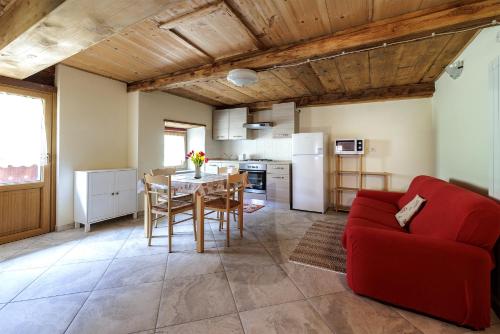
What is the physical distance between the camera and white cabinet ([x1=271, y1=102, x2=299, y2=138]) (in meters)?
4.79

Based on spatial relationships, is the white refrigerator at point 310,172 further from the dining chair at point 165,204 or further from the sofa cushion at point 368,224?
the dining chair at point 165,204

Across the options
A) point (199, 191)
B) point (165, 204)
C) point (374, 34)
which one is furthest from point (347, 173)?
point (165, 204)

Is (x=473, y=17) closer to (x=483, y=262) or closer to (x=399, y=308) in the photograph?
(x=483, y=262)

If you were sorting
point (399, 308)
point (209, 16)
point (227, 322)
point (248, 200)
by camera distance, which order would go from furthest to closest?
point (248, 200), point (209, 16), point (399, 308), point (227, 322)

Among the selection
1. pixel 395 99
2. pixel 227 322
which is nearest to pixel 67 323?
pixel 227 322

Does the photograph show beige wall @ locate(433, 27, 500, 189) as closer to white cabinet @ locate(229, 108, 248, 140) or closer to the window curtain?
white cabinet @ locate(229, 108, 248, 140)

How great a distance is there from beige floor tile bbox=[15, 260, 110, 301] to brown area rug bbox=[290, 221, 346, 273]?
6.34 feet

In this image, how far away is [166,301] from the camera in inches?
69.4

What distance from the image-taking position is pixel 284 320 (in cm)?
158

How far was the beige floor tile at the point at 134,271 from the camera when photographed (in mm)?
2014

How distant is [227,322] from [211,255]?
103 cm

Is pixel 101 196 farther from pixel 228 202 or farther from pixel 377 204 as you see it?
pixel 377 204

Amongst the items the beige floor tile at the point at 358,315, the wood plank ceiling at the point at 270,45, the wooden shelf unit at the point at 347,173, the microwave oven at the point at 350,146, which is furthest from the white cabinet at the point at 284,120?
the beige floor tile at the point at 358,315

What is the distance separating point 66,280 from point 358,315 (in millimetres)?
2461
